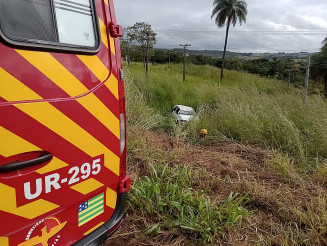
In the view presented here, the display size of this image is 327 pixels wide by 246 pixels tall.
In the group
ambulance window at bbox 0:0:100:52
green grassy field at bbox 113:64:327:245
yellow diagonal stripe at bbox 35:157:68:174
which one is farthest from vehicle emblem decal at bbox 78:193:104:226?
ambulance window at bbox 0:0:100:52

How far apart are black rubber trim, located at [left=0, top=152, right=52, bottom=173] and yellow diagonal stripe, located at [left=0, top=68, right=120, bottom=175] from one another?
0.40 feet

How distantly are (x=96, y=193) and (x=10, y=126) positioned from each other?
0.65 meters

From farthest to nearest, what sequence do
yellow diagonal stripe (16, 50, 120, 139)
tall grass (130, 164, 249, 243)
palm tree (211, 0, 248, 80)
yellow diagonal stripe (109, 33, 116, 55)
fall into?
palm tree (211, 0, 248, 80) → tall grass (130, 164, 249, 243) → yellow diagonal stripe (109, 33, 116, 55) → yellow diagonal stripe (16, 50, 120, 139)

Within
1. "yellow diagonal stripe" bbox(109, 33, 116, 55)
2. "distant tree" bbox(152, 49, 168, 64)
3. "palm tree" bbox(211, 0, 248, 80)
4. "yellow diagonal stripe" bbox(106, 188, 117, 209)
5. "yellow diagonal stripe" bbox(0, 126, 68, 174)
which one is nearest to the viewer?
"yellow diagonal stripe" bbox(0, 126, 68, 174)

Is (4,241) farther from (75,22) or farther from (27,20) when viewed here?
(75,22)

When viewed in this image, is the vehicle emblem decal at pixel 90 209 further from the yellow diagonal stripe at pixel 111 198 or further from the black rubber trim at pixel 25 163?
the black rubber trim at pixel 25 163

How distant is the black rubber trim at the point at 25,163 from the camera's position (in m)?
1.00

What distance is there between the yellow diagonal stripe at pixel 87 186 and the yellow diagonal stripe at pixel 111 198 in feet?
0.41

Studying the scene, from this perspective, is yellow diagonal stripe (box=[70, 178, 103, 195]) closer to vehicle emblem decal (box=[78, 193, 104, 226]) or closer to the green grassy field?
vehicle emblem decal (box=[78, 193, 104, 226])

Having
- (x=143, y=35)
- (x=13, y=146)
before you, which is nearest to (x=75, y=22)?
(x=13, y=146)

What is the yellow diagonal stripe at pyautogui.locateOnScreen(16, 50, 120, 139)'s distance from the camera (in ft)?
3.59

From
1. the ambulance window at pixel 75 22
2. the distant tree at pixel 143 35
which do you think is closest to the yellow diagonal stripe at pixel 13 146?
the ambulance window at pixel 75 22

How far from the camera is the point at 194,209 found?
2.23m

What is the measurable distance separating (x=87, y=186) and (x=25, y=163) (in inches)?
15.8
